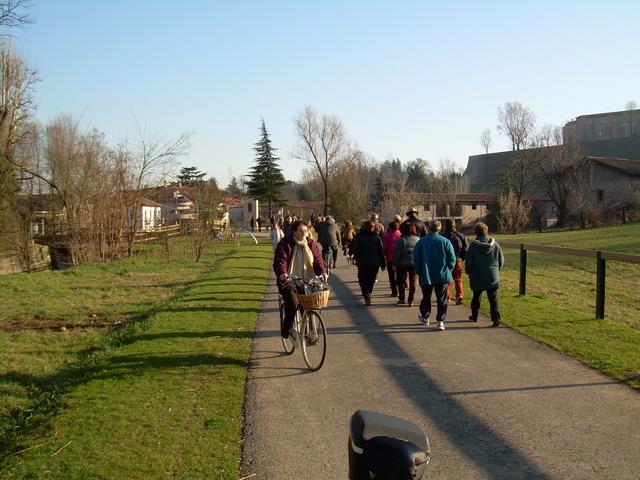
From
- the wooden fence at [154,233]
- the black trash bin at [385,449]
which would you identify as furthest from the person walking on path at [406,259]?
the wooden fence at [154,233]

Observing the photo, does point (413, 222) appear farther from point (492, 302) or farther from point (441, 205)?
point (441, 205)

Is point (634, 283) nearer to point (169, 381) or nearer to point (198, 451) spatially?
point (169, 381)

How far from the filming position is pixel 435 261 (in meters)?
10.2

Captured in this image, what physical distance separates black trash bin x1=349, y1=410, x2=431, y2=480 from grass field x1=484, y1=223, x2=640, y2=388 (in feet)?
17.6

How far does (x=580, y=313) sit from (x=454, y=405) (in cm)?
639

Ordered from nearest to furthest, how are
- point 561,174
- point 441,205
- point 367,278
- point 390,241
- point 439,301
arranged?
1. point 439,301
2. point 367,278
3. point 390,241
4. point 561,174
5. point 441,205

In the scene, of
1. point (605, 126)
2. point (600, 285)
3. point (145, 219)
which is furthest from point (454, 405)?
point (605, 126)

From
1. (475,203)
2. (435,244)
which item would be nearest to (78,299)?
(435,244)

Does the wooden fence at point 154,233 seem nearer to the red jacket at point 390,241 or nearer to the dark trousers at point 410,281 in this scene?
the red jacket at point 390,241

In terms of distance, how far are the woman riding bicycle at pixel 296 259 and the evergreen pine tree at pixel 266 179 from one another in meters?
64.4

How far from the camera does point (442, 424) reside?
17.6 ft

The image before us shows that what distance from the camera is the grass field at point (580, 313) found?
771 centimetres

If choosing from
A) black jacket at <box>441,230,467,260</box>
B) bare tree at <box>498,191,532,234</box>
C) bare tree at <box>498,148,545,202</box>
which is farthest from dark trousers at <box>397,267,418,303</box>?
bare tree at <box>498,148,545,202</box>

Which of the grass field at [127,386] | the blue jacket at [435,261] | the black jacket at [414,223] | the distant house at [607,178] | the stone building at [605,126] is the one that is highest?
the stone building at [605,126]
